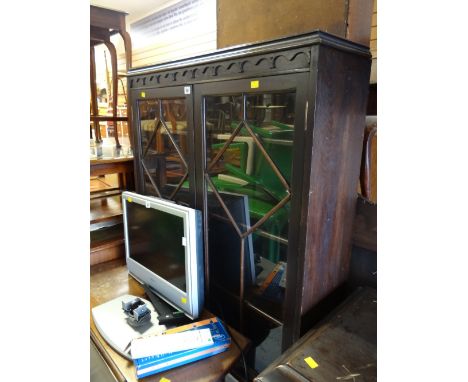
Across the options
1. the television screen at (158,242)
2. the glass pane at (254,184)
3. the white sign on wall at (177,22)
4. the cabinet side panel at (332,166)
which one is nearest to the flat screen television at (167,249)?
the television screen at (158,242)

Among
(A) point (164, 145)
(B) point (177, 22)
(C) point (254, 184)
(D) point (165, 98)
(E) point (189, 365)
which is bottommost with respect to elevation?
(E) point (189, 365)

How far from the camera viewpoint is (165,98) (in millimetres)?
1255

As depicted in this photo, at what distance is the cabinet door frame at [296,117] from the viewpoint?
2.60 ft

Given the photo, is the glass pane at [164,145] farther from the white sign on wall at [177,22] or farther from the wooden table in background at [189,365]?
the white sign on wall at [177,22]

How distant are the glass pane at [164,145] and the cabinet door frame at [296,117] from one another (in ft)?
0.35

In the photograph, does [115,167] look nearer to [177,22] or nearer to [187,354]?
[187,354]

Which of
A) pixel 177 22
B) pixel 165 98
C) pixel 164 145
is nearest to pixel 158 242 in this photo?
pixel 164 145

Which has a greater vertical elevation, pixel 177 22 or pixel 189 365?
pixel 177 22

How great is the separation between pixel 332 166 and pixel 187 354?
744 millimetres
